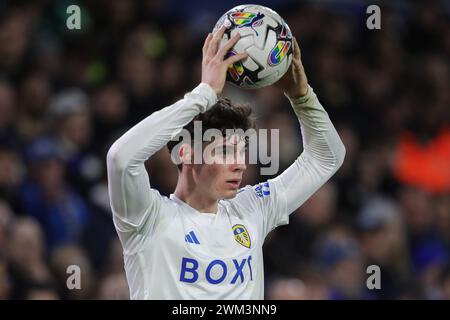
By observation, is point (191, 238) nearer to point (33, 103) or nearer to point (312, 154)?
point (312, 154)

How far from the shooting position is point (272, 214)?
3.89 m

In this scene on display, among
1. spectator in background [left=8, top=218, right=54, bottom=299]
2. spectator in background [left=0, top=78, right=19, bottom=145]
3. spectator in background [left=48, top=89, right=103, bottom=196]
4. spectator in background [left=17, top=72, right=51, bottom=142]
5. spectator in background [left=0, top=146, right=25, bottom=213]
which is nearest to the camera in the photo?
spectator in background [left=8, top=218, right=54, bottom=299]

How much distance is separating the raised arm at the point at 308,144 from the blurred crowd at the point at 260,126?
1.45 meters

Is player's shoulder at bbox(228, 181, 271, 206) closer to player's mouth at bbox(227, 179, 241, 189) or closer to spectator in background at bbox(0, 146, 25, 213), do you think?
player's mouth at bbox(227, 179, 241, 189)

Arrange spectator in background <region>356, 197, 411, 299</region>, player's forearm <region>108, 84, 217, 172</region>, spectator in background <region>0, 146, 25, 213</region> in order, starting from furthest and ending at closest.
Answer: spectator in background <region>356, 197, 411, 299</region>
spectator in background <region>0, 146, 25, 213</region>
player's forearm <region>108, 84, 217, 172</region>

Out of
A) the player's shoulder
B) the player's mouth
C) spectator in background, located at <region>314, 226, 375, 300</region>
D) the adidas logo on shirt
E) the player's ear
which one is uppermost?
the player's ear

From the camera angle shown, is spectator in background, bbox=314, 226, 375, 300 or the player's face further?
spectator in background, bbox=314, 226, 375, 300

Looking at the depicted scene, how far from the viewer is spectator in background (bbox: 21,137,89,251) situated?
6.24 m

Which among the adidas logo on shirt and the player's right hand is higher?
the player's right hand

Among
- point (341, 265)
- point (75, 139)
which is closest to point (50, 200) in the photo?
point (75, 139)

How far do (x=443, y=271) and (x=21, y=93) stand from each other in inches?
142

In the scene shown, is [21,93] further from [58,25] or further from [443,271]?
[443,271]

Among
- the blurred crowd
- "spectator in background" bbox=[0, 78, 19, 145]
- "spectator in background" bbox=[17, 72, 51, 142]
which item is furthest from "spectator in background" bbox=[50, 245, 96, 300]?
"spectator in background" bbox=[17, 72, 51, 142]

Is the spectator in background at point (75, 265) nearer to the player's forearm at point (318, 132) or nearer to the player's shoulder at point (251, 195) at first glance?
the player's shoulder at point (251, 195)
